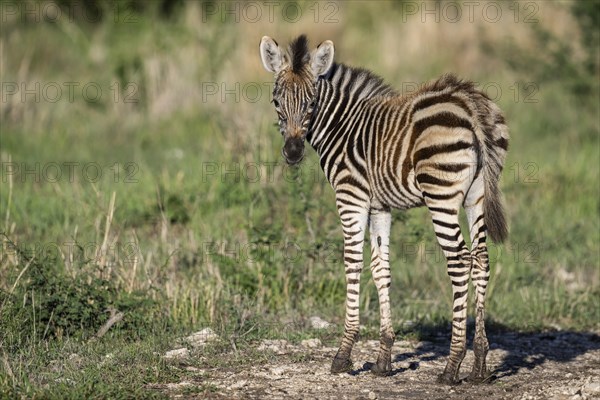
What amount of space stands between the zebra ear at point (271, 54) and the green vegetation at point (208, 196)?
2151 mm

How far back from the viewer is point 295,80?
7.44 meters

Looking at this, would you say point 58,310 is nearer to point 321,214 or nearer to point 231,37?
point 321,214

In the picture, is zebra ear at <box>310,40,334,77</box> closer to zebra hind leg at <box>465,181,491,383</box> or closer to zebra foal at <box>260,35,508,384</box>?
zebra foal at <box>260,35,508,384</box>

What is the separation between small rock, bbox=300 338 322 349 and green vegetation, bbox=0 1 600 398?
19 cm

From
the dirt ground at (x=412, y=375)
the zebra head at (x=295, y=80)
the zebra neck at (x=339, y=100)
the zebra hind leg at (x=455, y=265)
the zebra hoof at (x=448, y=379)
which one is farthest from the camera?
the zebra neck at (x=339, y=100)

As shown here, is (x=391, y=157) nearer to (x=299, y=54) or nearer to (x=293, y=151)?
(x=293, y=151)

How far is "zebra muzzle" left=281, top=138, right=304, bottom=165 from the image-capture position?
23.4 feet

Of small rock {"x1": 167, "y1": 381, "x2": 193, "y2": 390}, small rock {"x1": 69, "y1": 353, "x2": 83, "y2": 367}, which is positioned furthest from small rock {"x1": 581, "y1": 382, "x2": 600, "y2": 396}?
small rock {"x1": 69, "y1": 353, "x2": 83, "y2": 367}

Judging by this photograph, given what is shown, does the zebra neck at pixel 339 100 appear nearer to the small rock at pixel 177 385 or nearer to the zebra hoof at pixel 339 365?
the zebra hoof at pixel 339 365

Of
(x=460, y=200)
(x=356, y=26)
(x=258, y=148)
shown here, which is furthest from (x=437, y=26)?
(x=460, y=200)

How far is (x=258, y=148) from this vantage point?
436 inches

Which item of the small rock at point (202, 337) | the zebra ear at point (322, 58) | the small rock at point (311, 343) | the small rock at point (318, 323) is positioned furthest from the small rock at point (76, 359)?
the zebra ear at point (322, 58)

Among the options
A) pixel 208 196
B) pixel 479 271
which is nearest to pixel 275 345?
pixel 479 271

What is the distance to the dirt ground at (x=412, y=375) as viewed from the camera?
676 centimetres
